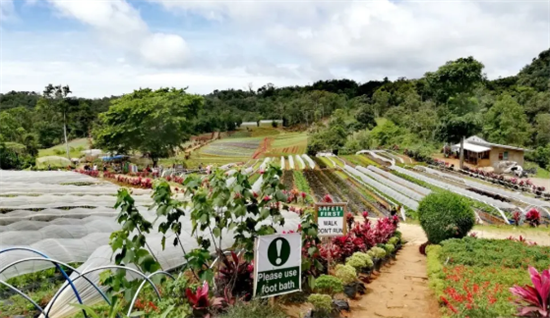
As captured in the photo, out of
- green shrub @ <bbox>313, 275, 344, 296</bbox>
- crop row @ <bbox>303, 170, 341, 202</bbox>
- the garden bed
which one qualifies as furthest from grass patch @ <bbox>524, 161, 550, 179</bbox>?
green shrub @ <bbox>313, 275, 344, 296</bbox>

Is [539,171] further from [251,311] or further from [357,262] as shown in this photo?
[251,311]

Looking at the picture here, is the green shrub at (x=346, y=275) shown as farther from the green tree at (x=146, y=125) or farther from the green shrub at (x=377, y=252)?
the green tree at (x=146, y=125)

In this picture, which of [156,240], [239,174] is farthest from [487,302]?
[156,240]

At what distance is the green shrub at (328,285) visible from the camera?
5590 millimetres

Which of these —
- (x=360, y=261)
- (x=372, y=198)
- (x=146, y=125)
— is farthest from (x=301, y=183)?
(x=360, y=261)

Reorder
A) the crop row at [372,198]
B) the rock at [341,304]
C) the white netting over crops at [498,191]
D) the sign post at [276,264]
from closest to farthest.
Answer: the sign post at [276,264], the rock at [341,304], the crop row at [372,198], the white netting over crops at [498,191]

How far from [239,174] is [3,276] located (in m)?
4.17

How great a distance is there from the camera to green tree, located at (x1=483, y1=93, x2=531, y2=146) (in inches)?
1414

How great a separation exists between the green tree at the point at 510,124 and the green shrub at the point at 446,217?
31.2m

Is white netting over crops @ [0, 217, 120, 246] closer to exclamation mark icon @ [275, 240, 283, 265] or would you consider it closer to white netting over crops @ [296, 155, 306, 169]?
exclamation mark icon @ [275, 240, 283, 265]

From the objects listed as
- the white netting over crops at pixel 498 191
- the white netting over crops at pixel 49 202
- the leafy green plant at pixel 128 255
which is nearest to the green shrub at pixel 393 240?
the leafy green plant at pixel 128 255

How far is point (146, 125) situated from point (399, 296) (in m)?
28.2

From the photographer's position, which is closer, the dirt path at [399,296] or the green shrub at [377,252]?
the dirt path at [399,296]

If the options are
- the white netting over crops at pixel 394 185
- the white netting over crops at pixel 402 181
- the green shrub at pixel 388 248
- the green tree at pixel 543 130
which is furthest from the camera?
the green tree at pixel 543 130
